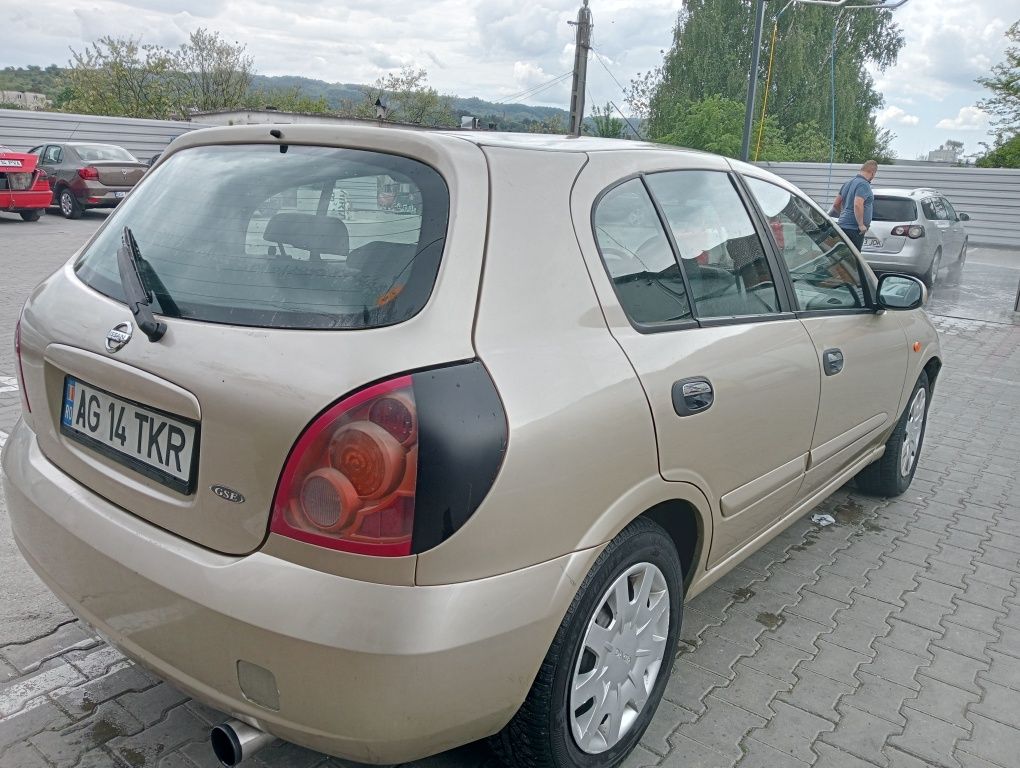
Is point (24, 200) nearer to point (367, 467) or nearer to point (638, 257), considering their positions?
point (638, 257)

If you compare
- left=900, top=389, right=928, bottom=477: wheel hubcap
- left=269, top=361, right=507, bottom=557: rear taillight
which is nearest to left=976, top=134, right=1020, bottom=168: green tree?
left=900, top=389, right=928, bottom=477: wheel hubcap

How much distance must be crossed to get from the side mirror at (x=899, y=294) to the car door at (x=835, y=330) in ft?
0.18

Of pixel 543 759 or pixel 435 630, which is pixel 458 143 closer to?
pixel 435 630

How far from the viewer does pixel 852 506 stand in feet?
15.3

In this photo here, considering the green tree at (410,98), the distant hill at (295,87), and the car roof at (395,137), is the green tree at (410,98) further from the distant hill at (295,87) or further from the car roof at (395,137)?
the car roof at (395,137)

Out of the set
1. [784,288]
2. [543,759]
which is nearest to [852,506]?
[784,288]

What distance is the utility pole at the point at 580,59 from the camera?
83.9 ft

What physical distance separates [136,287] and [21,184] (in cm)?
1607

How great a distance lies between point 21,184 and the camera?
51.2ft

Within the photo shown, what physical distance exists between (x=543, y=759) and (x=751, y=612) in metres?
1.54

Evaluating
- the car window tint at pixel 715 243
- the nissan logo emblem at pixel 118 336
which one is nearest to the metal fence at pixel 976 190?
the car window tint at pixel 715 243

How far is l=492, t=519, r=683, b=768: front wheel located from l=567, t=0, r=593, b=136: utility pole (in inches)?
965

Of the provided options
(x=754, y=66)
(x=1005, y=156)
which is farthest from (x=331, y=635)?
(x=1005, y=156)

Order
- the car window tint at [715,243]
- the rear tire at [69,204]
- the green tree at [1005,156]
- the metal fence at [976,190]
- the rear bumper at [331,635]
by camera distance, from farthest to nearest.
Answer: the green tree at [1005,156]
the metal fence at [976,190]
the rear tire at [69,204]
the car window tint at [715,243]
the rear bumper at [331,635]
